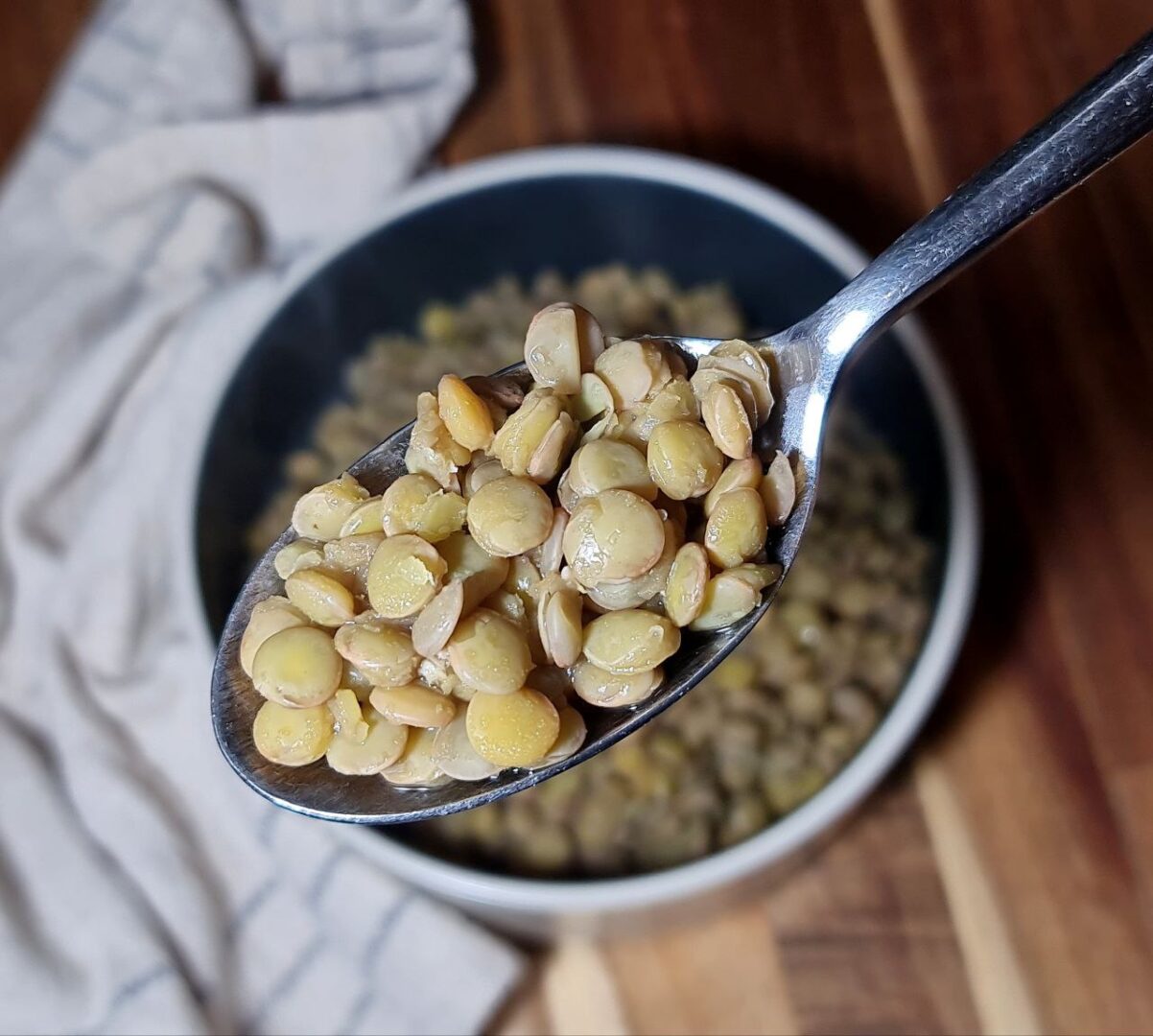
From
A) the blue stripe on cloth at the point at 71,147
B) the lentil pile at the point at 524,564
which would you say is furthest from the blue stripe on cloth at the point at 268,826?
the blue stripe on cloth at the point at 71,147

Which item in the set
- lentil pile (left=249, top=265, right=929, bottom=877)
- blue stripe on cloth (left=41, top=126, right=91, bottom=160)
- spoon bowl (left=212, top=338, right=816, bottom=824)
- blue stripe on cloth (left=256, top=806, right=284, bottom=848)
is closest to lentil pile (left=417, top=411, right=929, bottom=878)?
lentil pile (left=249, top=265, right=929, bottom=877)

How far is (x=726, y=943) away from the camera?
2.81 feet

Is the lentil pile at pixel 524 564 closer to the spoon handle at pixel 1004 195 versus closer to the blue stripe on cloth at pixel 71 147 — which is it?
the spoon handle at pixel 1004 195

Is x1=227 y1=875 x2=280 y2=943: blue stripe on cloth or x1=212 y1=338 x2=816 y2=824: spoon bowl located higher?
x1=212 y1=338 x2=816 y2=824: spoon bowl

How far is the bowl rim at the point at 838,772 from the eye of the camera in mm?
718

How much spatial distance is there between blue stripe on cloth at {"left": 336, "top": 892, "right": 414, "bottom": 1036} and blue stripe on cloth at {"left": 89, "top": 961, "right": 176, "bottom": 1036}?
13 centimetres

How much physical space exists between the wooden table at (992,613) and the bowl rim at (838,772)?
133 millimetres

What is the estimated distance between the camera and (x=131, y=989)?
822 millimetres

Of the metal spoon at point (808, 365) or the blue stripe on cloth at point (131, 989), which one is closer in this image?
the metal spoon at point (808, 365)

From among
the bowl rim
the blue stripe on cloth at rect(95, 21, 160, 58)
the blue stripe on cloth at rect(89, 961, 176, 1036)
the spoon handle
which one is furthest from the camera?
the blue stripe on cloth at rect(95, 21, 160, 58)

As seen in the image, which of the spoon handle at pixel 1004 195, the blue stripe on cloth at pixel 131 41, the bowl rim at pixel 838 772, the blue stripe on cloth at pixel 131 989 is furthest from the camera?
the blue stripe on cloth at pixel 131 41

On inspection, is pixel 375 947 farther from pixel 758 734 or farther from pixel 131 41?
pixel 131 41

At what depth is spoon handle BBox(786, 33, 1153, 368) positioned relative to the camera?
1.54 ft

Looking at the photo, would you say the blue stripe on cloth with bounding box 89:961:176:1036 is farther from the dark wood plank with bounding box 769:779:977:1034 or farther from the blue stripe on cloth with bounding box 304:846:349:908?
the dark wood plank with bounding box 769:779:977:1034
